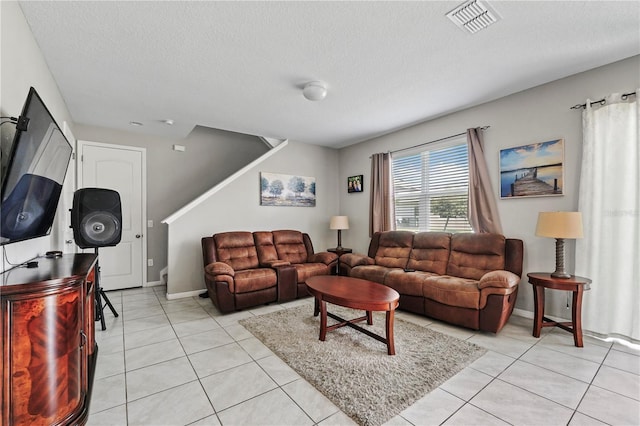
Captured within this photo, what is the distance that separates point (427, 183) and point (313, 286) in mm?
2455

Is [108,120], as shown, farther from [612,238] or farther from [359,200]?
[612,238]

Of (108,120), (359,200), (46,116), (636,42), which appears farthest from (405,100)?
(108,120)

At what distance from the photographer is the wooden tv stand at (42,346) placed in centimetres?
119

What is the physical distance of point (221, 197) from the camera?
4.45 meters

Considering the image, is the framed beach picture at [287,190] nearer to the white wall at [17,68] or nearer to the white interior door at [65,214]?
the white interior door at [65,214]

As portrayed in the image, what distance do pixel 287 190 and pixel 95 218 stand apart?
9.37 feet

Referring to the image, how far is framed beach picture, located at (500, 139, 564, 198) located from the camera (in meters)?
2.94

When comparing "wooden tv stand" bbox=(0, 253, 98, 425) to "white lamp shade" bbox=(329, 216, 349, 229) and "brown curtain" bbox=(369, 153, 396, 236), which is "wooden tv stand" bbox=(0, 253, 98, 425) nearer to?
"white lamp shade" bbox=(329, 216, 349, 229)

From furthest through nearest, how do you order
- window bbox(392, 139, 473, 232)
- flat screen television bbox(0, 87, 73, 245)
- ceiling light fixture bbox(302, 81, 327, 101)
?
window bbox(392, 139, 473, 232), ceiling light fixture bbox(302, 81, 327, 101), flat screen television bbox(0, 87, 73, 245)

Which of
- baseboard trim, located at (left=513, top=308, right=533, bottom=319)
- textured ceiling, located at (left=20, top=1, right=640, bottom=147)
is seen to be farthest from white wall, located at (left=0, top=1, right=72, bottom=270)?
baseboard trim, located at (left=513, top=308, right=533, bottom=319)

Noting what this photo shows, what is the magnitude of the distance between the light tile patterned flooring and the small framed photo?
2.96 meters

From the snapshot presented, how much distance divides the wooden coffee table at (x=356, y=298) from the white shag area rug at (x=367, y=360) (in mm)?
100

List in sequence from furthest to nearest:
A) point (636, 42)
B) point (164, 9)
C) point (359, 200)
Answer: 1. point (359, 200)
2. point (636, 42)
3. point (164, 9)

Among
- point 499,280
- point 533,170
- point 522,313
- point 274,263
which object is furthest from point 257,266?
point 533,170
